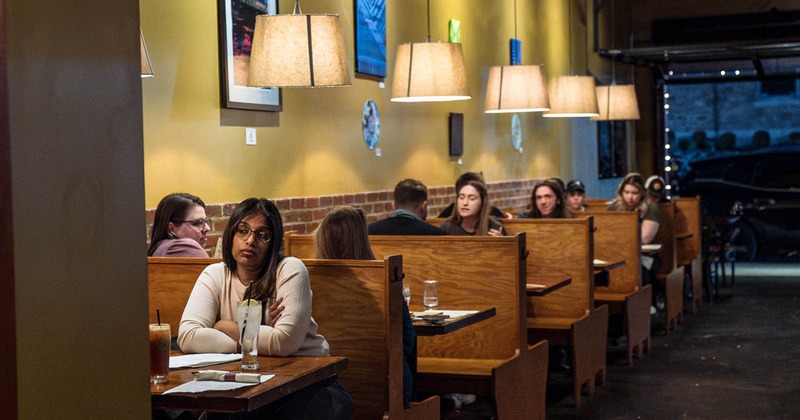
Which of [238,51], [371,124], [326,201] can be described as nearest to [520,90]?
[371,124]

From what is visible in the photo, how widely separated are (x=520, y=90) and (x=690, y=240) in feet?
13.2

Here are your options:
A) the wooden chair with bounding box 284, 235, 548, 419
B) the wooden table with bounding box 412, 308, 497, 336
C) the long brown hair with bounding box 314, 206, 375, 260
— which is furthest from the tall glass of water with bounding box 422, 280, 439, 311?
the long brown hair with bounding box 314, 206, 375, 260

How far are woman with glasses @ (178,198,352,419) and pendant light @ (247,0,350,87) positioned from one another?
3.66 ft

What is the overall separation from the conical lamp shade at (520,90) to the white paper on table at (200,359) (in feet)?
12.7

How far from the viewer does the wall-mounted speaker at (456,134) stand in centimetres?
901

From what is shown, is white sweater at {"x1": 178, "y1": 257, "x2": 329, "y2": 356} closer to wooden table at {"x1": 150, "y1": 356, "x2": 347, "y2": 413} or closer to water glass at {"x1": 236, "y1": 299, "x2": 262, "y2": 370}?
wooden table at {"x1": 150, "y1": 356, "x2": 347, "y2": 413}

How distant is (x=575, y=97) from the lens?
329 inches

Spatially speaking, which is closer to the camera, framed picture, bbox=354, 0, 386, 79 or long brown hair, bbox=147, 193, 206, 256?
long brown hair, bbox=147, 193, 206, 256

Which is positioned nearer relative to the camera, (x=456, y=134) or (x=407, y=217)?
(x=407, y=217)

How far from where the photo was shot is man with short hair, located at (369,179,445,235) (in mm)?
5605

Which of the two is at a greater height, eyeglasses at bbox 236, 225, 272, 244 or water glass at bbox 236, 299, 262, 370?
eyeglasses at bbox 236, 225, 272, 244

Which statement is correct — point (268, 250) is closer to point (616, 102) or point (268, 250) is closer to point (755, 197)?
point (616, 102)

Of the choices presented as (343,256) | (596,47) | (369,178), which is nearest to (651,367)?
(369,178)

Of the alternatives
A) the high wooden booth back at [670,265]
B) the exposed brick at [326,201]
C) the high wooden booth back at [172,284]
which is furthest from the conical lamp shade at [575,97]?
the high wooden booth back at [172,284]
